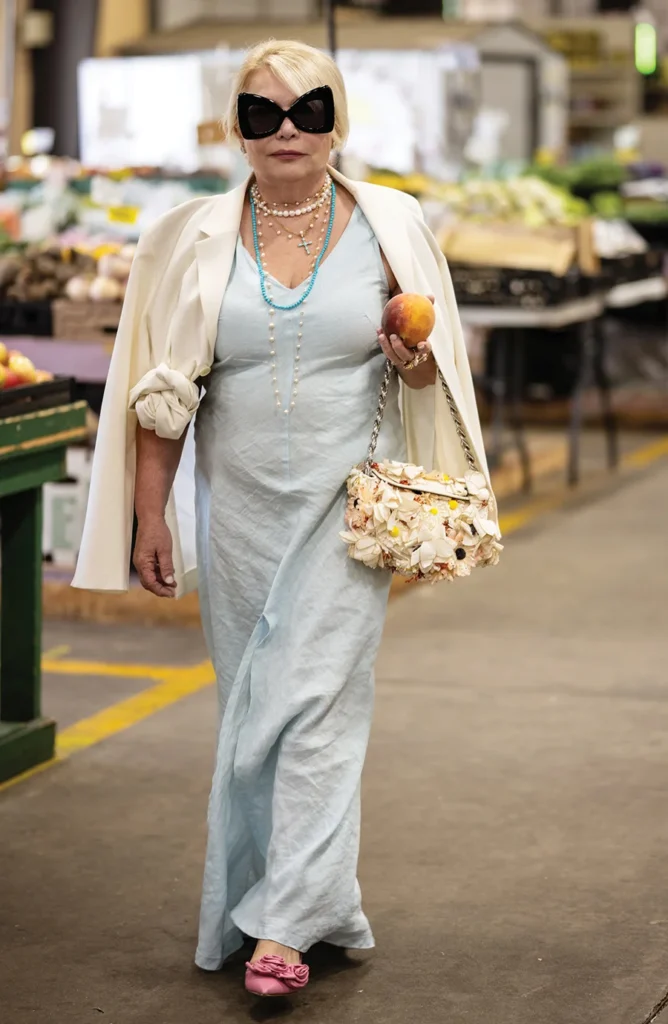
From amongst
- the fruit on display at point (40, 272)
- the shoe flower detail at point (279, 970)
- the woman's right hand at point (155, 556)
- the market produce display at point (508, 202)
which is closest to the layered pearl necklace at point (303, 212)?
the woman's right hand at point (155, 556)

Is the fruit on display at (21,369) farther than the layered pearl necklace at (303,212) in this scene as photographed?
Yes

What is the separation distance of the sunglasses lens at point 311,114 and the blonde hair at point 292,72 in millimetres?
27

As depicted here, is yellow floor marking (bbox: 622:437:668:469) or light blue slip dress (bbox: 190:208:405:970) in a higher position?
light blue slip dress (bbox: 190:208:405:970)

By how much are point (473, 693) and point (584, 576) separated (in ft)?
6.46

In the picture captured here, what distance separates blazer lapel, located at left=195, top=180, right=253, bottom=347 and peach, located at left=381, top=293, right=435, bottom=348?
34 centimetres

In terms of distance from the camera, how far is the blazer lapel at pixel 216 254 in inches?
133

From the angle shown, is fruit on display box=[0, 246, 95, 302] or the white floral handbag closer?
the white floral handbag

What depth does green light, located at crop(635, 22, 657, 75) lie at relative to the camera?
24078mm

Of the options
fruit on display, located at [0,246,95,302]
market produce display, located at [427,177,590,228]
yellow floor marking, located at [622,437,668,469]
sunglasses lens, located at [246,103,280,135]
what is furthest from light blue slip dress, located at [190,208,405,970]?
yellow floor marking, located at [622,437,668,469]

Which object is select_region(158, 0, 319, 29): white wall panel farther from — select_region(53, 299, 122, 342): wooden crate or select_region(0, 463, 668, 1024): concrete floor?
select_region(0, 463, 668, 1024): concrete floor

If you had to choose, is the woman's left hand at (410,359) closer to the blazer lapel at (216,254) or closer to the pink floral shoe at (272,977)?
the blazer lapel at (216,254)

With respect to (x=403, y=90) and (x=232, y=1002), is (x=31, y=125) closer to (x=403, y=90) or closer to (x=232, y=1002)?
(x=403, y=90)

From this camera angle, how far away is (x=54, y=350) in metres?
6.99

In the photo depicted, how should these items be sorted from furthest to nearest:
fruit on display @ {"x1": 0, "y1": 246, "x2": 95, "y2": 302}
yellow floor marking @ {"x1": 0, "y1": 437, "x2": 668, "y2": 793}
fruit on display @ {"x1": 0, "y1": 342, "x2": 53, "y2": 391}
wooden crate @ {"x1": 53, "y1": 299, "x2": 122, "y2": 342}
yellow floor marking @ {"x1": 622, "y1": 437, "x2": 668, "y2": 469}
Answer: yellow floor marking @ {"x1": 622, "y1": 437, "x2": 668, "y2": 469}, fruit on display @ {"x1": 0, "y1": 246, "x2": 95, "y2": 302}, wooden crate @ {"x1": 53, "y1": 299, "x2": 122, "y2": 342}, yellow floor marking @ {"x1": 0, "y1": 437, "x2": 668, "y2": 793}, fruit on display @ {"x1": 0, "y1": 342, "x2": 53, "y2": 391}
